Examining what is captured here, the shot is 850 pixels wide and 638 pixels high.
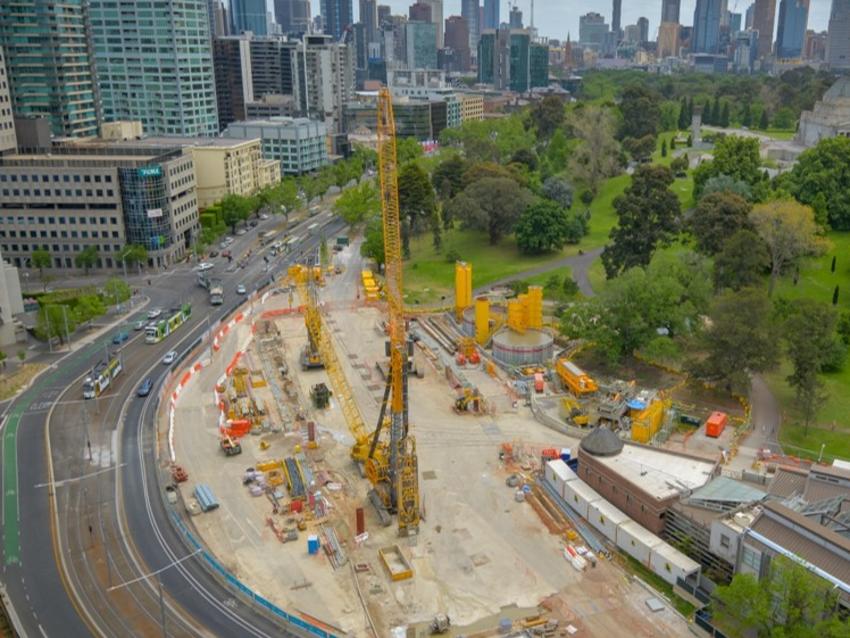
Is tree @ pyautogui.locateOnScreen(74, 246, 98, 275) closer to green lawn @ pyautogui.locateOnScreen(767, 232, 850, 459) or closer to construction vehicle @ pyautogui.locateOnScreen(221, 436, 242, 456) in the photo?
construction vehicle @ pyautogui.locateOnScreen(221, 436, 242, 456)

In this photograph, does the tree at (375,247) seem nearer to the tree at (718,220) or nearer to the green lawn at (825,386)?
the tree at (718,220)

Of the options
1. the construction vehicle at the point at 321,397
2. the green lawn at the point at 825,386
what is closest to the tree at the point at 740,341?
the green lawn at the point at 825,386

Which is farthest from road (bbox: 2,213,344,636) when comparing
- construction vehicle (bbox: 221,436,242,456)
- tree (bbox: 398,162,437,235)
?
tree (bbox: 398,162,437,235)

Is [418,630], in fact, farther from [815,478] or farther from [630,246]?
[630,246]

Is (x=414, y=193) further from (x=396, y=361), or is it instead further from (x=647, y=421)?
(x=396, y=361)

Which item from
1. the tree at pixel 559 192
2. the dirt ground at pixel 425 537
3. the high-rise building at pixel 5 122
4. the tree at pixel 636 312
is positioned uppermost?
the high-rise building at pixel 5 122

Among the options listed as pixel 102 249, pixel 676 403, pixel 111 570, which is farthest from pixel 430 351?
pixel 102 249

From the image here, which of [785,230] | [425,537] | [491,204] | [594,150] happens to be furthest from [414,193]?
[425,537]
